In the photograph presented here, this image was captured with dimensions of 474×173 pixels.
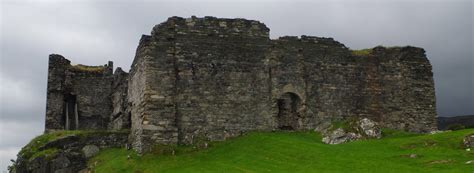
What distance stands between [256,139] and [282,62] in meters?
4.87

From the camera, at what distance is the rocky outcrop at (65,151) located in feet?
92.3

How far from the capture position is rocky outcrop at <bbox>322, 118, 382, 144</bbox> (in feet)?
90.6

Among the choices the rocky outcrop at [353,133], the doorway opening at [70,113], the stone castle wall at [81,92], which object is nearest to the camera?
the rocky outcrop at [353,133]

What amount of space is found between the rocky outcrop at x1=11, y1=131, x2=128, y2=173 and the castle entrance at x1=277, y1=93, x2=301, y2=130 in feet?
26.8

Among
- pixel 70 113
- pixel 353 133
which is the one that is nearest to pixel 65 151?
pixel 70 113

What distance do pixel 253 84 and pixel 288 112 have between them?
2.68 metres

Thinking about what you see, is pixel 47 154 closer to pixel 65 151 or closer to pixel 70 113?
pixel 65 151

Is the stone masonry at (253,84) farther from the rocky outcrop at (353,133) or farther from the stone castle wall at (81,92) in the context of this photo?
the stone castle wall at (81,92)

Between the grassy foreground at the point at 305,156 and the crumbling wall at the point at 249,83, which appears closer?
the grassy foreground at the point at 305,156

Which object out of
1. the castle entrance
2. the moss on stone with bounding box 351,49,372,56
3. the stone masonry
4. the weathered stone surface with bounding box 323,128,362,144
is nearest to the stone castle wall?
the stone masonry

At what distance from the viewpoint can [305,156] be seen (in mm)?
23672

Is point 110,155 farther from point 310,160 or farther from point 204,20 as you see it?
point 310,160

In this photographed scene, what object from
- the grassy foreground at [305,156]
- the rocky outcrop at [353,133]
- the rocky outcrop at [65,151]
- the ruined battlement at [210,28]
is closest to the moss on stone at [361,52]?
the rocky outcrop at [353,133]

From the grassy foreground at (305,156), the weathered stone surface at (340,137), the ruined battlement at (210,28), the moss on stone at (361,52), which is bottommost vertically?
the grassy foreground at (305,156)
